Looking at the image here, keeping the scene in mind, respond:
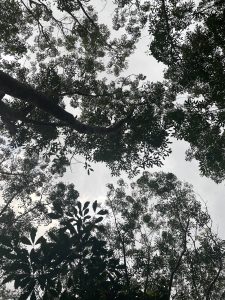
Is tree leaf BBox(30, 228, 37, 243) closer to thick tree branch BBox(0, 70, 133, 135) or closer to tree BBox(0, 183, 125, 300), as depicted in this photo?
tree BBox(0, 183, 125, 300)

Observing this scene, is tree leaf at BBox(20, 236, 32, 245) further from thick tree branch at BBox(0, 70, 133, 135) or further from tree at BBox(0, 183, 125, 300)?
thick tree branch at BBox(0, 70, 133, 135)

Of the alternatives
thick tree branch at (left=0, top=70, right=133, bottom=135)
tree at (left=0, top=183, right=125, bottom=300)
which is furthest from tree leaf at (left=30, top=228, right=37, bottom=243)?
thick tree branch at (left=0, top=70, right=133, bottom=135)

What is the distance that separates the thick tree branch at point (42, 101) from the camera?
10.9 metres

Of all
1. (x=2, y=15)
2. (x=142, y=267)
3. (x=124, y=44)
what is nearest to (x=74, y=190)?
(x=142, y=267)

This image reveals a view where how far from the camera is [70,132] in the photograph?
15.0m

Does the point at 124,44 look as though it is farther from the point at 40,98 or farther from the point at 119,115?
the point at 40,98

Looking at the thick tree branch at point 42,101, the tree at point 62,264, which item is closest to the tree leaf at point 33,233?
the tree at point 62,264

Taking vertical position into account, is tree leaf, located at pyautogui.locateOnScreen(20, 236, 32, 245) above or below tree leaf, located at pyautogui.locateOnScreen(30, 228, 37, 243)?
below

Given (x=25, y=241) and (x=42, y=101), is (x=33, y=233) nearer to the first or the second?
(x=25, y=241)

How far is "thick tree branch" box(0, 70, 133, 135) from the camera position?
10866mm

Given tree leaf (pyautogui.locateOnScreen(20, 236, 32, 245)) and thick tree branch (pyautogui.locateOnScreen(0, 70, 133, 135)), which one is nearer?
tree leaf (pyautogui.locateOnScreen(20, 236, 32, 245))

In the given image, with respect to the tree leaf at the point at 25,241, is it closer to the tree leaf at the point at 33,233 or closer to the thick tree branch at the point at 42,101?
the tree leaf at the point at 33,233

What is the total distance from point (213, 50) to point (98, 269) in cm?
712

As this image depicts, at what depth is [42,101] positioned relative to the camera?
11.7 meters
